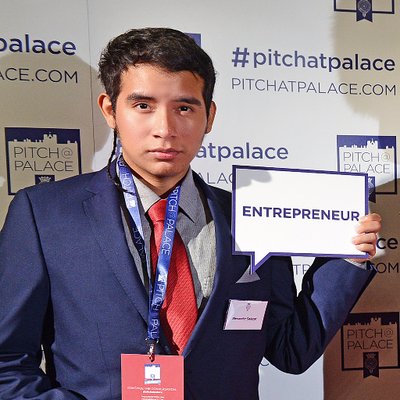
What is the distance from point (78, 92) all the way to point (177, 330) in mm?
1151

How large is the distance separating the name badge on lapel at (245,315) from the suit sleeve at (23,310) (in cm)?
41

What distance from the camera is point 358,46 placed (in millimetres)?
2219

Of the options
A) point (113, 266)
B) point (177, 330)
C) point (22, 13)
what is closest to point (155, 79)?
point (113, 266)

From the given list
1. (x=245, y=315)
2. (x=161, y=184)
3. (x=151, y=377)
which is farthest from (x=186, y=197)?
(x=151, y=377)

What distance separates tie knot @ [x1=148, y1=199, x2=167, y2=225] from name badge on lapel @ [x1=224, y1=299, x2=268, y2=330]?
272 mm

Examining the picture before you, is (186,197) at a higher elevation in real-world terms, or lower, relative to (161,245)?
higher

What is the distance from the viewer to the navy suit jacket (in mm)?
1192

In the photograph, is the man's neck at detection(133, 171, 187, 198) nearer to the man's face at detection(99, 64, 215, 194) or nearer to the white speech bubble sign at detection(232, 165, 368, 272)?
the man's face at detection(99, 64, 215, 194)

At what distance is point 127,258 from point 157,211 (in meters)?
0.16

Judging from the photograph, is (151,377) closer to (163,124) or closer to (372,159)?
(163,124)

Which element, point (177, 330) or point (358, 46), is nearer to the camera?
point (177, 330)

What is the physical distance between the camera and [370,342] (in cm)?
225

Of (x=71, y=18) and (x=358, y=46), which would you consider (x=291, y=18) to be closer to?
(x=358, y=46)

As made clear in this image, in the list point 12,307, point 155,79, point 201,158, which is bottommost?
point 12,307
